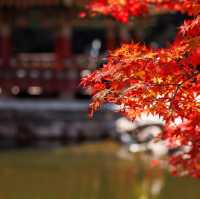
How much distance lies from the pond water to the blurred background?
0.02m

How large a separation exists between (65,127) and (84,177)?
597cm

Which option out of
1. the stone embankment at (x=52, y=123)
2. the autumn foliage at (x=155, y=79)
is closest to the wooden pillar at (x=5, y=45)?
the stone embankment at (x=52, y=123)

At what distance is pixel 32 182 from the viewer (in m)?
10.1

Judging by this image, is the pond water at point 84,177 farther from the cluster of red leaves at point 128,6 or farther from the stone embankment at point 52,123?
the cluster of red leaves at point 128,6

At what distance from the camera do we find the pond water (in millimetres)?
9117

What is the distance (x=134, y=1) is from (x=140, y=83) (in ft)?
7.57

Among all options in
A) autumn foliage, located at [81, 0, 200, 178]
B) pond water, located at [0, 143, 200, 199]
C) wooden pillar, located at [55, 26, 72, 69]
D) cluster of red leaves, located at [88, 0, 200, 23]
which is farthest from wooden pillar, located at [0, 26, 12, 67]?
autumn foliage, located at [81, 0, 200, 178]

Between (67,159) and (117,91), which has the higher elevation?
(117,91)

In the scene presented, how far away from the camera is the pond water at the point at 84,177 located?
912cm

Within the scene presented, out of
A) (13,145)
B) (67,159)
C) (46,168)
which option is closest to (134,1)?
(46,168)

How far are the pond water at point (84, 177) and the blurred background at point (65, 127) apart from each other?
16mm

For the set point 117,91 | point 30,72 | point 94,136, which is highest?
point 117,91

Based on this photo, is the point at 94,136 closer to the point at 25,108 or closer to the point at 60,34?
the point at 25,108

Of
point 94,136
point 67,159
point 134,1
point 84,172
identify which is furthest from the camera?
point 94,136
